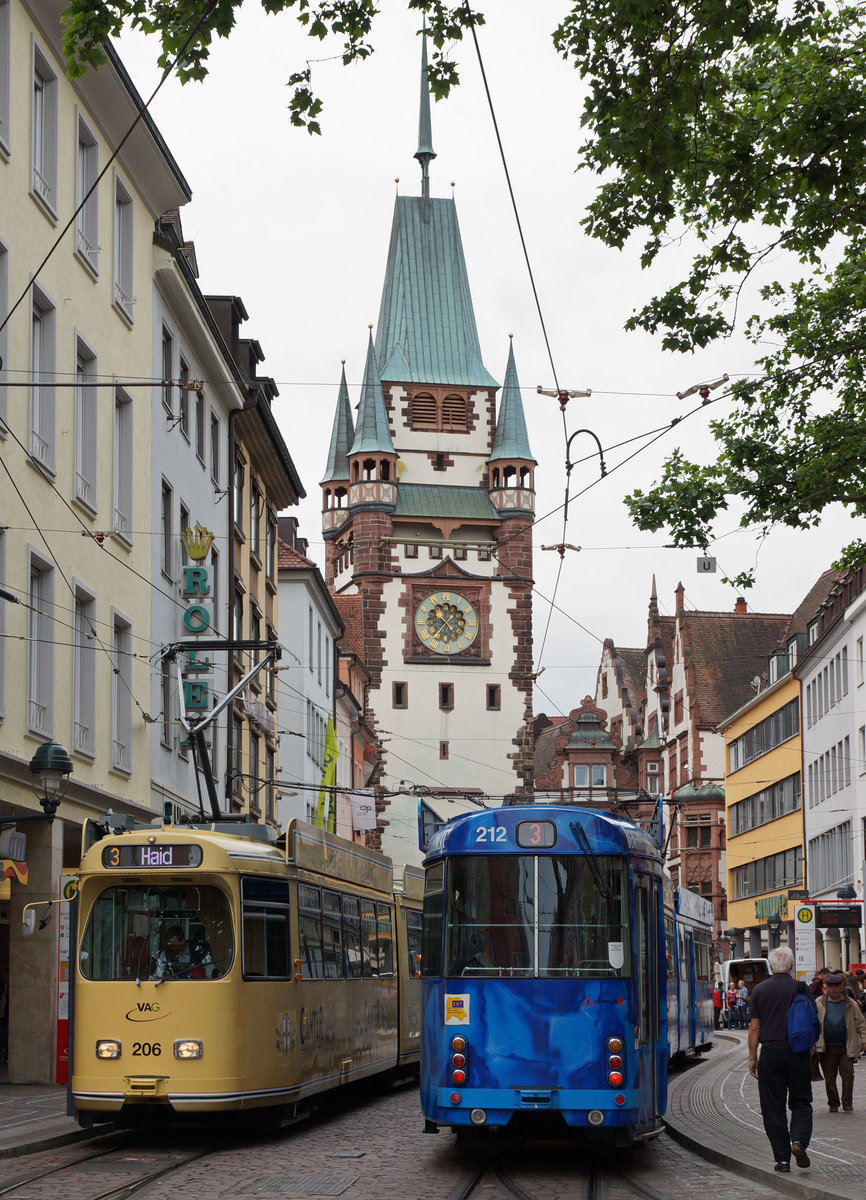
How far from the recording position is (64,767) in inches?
759

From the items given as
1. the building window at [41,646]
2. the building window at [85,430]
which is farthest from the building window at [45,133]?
the building window at [41,646]

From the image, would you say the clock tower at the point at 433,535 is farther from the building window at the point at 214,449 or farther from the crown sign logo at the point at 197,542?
the crown sign logo at the point at 197,542

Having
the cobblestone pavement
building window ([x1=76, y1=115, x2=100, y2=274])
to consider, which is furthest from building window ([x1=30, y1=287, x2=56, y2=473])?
the cobblestone pavement

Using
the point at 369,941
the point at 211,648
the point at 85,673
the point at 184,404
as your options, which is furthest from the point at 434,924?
the point at 184,404

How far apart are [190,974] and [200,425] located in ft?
72.5

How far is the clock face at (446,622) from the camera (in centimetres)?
8331

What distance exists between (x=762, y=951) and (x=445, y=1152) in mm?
63054

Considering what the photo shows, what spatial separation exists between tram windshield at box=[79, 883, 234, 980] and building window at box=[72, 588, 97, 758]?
406 inches

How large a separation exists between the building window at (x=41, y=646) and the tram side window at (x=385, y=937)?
5.11 metres

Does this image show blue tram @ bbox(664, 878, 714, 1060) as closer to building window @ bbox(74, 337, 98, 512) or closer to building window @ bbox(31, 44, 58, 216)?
building window @ bbox(74, 337, 98, 512)

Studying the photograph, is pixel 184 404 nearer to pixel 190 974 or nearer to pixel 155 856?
pixel 155 856

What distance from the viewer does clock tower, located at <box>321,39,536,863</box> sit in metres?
81.7

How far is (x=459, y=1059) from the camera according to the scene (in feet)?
47.4

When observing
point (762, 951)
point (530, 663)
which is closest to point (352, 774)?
point (530, 663)
